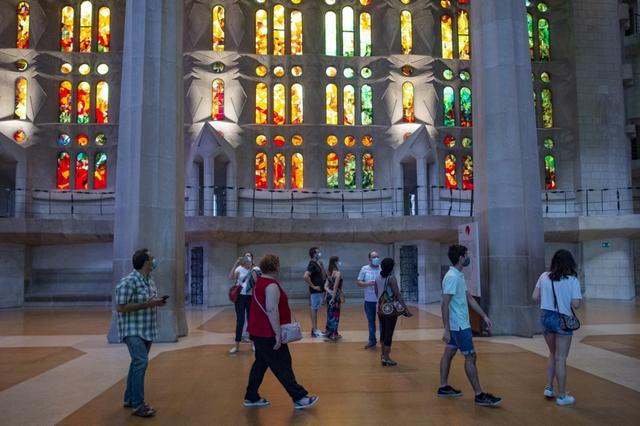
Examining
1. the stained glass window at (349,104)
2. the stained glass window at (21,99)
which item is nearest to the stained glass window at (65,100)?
the stained glass window at (21,99)

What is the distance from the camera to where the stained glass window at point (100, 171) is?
26.8 meters

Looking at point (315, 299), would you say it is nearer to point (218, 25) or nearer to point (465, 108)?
point (218, 25)

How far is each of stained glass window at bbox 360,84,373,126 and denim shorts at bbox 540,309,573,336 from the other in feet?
72.8

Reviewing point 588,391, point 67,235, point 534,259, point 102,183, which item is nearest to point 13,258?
point 67,235

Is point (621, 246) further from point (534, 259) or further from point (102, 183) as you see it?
point (102, 183)

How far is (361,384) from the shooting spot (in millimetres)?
7617

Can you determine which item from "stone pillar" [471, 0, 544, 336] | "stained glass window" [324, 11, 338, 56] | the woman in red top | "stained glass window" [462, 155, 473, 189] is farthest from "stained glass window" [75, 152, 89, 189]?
the woman in red top

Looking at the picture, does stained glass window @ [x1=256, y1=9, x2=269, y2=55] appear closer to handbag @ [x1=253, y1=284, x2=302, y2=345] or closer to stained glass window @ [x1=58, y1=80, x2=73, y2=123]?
stained glass window @ [x1=58, y1=80, x2=73, y2=123]

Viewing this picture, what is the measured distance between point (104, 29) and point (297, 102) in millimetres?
9632

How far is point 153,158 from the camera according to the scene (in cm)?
1235

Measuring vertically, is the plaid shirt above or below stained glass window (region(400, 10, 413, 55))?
below

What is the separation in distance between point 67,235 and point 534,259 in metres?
16.7

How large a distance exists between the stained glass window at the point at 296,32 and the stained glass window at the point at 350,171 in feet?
18.2

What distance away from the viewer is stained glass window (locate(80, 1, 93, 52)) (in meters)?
27.5
